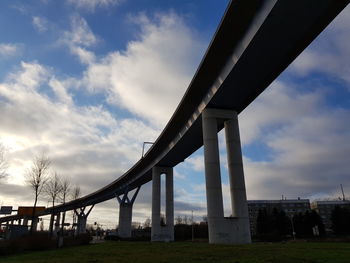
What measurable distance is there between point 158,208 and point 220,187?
2533 cm

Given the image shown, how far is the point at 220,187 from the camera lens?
24781 millimetres

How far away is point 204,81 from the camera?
25219mm

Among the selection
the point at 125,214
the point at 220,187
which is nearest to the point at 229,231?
the point at 220,187

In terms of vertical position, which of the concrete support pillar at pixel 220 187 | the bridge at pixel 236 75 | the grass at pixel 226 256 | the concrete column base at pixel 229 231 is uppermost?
the bridge at pixel 236 75

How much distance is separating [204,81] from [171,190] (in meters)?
28.0

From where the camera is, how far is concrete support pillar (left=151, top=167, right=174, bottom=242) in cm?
4659

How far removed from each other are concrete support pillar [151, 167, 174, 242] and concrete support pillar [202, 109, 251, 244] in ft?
79.8

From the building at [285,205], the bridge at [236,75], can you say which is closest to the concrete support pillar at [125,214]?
the bridge at [236,75]

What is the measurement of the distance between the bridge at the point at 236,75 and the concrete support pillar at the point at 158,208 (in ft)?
40.1

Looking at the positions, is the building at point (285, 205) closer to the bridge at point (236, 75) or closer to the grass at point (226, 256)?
the bridge at point (236, 75)

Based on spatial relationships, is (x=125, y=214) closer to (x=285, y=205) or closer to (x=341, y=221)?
(x=341, y=221)

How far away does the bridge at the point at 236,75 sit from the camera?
55.3ft

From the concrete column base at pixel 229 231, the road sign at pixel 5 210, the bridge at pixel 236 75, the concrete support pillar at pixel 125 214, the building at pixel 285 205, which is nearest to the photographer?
the bridge at pixel 236 75

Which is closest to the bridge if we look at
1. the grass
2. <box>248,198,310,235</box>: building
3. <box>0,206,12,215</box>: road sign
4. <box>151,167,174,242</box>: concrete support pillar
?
the grass
